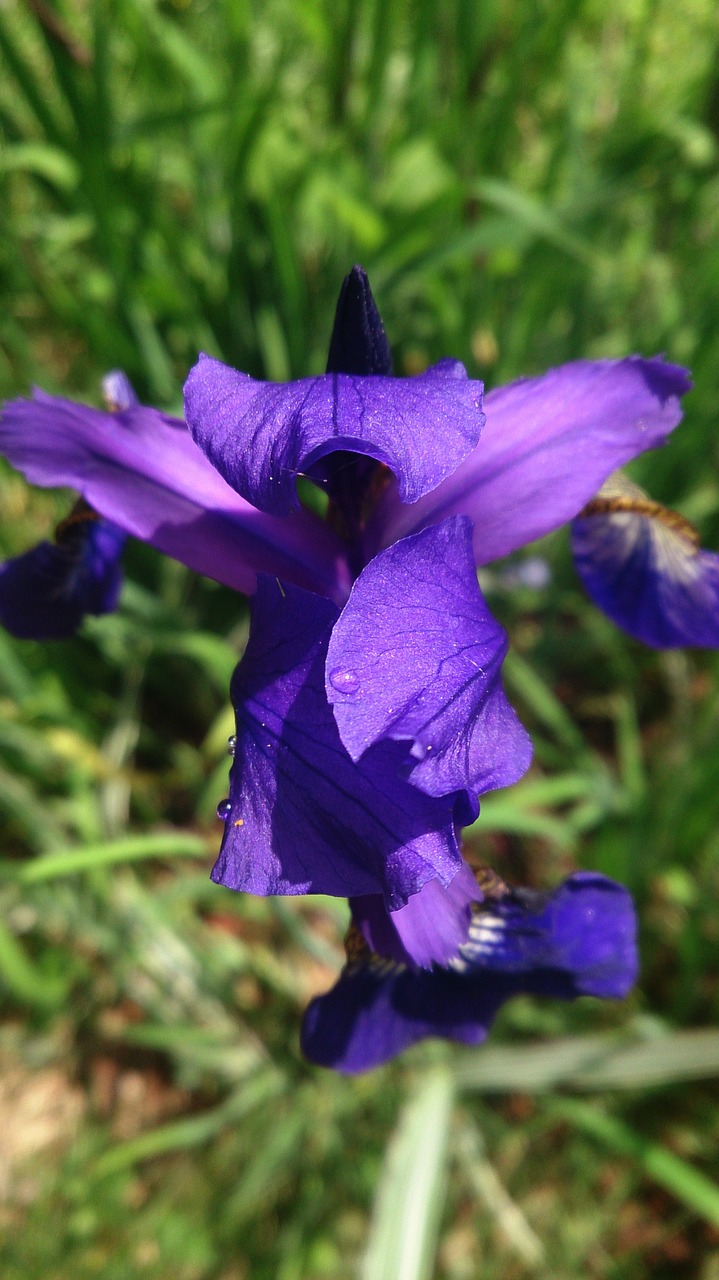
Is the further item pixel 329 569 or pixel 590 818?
pixel 590 818

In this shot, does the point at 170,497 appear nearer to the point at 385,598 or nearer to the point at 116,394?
the point at 116,394

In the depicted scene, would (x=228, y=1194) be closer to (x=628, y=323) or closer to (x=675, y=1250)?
(x=675, y=1250)

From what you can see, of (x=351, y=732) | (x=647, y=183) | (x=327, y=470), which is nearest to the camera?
(x=351, y=732)

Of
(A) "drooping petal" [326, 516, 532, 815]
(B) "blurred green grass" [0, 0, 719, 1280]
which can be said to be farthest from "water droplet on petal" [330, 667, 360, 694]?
(B) "blurred green grass" [0, 0, 719, 1280]

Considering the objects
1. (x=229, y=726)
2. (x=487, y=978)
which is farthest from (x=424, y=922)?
(x=229, y=726)

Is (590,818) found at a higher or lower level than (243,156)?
lower

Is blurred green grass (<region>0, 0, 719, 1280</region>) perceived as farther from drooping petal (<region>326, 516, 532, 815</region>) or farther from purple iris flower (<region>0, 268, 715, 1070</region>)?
→ drooping petal (<region>326, 516, 532, 815</region>)

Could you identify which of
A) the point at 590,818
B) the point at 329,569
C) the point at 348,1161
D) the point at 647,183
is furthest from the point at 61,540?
the point at 647,183

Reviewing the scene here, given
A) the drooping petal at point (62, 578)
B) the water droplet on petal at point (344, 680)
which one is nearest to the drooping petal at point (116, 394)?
the drooping petal at point (62, 578)
